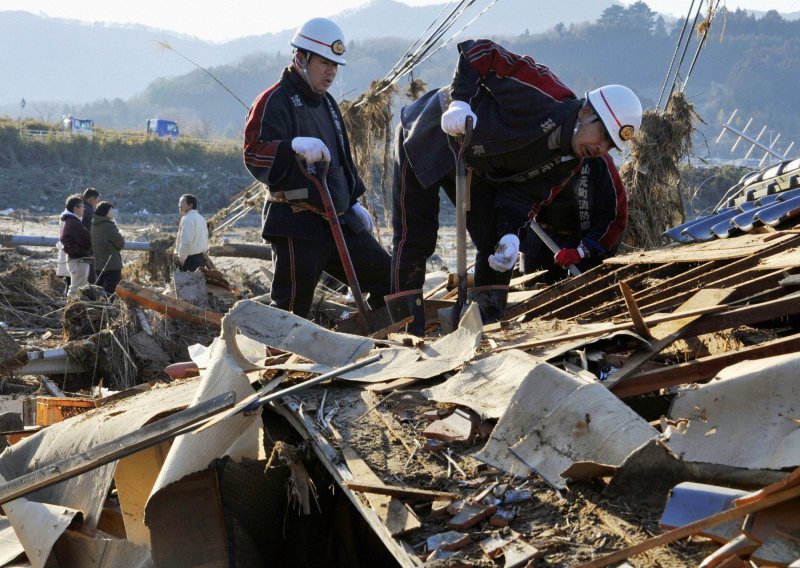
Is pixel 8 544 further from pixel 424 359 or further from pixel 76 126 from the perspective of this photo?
pixel 76 126

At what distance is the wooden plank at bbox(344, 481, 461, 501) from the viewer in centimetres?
271

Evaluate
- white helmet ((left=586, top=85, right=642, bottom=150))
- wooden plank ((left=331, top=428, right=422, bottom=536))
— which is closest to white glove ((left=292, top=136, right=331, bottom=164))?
white helmet ((left=586, top=85, right=642, bottom=150))

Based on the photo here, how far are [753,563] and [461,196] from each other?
3.48 m

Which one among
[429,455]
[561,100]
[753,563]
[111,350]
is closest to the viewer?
[753,563]

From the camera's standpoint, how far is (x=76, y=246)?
11859 millimetres

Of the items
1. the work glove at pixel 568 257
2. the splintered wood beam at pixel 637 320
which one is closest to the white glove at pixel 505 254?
the work glove at pixel 568 257

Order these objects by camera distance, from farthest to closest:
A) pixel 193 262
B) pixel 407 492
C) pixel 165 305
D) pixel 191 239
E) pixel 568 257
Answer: pixel 193 262 < pixel 191 239 < pixel 165 305 < pixel 568 257 < pixel 407 492

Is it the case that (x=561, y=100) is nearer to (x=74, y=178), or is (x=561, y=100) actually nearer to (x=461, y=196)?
(x=461, y=196)

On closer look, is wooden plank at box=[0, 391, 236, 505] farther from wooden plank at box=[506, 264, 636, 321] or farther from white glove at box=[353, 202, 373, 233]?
white glove at box=[353, 202, 373, 233]

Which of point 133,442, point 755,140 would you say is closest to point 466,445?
point 133,442

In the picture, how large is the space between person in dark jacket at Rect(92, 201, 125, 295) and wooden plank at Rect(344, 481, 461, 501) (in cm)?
965

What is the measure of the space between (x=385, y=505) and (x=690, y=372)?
1132 mm

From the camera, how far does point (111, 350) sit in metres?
8.17

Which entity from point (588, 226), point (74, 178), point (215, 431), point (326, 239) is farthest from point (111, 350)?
point (74, 178)
